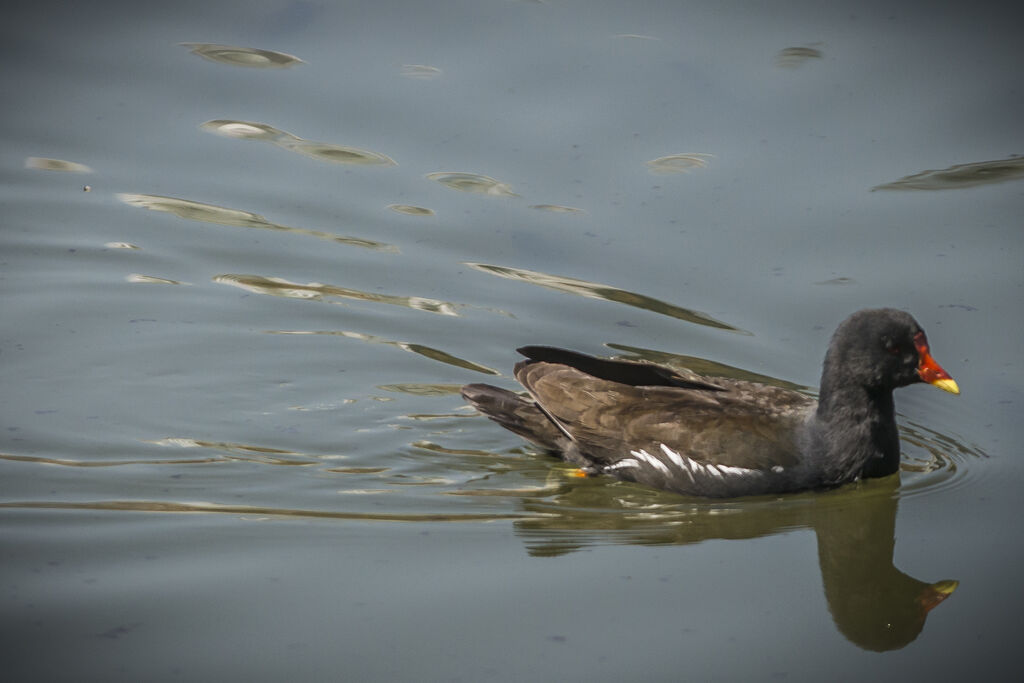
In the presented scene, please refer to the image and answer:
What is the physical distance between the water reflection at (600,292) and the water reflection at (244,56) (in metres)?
3.34

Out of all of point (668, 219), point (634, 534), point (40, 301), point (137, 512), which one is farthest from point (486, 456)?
point (40, 301)

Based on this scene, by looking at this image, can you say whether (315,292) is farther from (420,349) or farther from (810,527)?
(810,527)

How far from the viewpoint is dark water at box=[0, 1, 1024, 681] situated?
235 inches

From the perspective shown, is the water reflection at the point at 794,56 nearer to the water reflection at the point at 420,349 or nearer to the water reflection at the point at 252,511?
the water reflection at the point at 420,349

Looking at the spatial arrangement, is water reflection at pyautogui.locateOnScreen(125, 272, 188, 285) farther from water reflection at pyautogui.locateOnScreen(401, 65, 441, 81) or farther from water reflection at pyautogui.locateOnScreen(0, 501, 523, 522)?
water reflection at pyautogui.locateOnScreen(401, 65, 441, 81)

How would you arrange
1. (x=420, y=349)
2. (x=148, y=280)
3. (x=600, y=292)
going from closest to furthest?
(x=420, y=349), (x=600, y=292), (x=148, y=280)

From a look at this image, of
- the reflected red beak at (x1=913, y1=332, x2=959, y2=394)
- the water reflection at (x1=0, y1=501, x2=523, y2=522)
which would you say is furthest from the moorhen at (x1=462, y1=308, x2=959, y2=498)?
the water reflection at (x1=0, y1=501, x2=523, y2=522)

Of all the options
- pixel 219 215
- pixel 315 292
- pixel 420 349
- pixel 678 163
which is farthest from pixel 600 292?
pixel 219 215

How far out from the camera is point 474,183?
10133 millimetres

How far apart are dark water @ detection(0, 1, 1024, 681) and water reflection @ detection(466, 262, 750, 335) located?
3cm

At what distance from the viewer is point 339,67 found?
37.7 feet

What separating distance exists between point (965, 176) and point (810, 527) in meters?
4.12

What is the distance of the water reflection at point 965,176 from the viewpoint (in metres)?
9.99

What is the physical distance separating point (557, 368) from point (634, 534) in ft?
4.25
